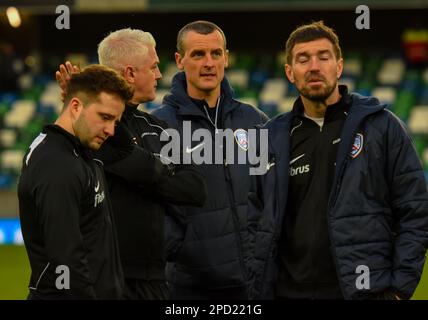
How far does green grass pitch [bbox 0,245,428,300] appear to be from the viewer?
337 inches

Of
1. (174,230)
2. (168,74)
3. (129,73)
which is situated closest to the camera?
(129,73)

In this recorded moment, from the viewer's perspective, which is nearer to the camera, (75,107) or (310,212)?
(75,107)

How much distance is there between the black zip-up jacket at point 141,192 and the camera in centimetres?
402

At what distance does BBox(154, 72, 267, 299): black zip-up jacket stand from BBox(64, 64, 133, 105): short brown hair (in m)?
1.04

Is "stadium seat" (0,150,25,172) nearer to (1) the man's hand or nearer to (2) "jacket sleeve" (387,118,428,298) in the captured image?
(1) the man's hand

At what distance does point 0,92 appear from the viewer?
19281 mm

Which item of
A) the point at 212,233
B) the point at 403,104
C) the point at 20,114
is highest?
the point at 403,104

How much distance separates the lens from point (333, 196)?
153 inches

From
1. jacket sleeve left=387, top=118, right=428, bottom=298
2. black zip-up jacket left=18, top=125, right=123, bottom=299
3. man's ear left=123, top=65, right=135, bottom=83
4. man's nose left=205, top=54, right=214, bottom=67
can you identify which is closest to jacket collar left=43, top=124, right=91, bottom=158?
black zip-up jacket left=18, top=125, right=123, bottom=299

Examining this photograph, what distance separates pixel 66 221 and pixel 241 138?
1.66 m

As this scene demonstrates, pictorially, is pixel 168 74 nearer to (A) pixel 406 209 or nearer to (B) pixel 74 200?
(A) pixel 406 209

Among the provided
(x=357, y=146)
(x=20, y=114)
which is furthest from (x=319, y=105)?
(x=20, y=114)

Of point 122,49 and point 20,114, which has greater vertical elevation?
point 20,114
